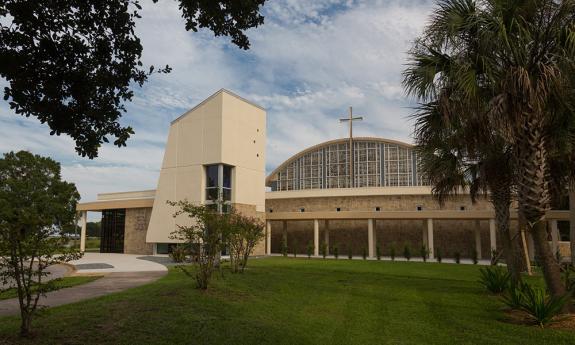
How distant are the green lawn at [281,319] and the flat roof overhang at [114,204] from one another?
25.5 metres

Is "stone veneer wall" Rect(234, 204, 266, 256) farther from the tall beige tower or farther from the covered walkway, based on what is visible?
the covered walkway

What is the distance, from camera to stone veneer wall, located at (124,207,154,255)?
117 feet

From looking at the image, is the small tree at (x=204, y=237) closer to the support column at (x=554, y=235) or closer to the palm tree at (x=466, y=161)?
the palm tree at (x=466, y=161)

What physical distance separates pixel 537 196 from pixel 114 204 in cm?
3592

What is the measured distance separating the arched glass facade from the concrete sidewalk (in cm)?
3555

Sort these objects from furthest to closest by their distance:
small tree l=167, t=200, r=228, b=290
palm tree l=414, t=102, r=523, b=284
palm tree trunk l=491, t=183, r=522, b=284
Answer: palm tree trunk l=491, t=183, r=522, b=284 < small tree l=167, t=200, r=228, b=290 < palm tree l=414, t=102, r=523, b=284

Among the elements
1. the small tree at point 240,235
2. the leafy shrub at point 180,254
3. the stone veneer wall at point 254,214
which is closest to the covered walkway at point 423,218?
the stone veneer wall at point 254,214

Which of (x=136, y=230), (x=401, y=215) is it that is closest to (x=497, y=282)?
(x=401, y=215)

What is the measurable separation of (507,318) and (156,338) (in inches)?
261

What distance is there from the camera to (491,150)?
12.0 metres

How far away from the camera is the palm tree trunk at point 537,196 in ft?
26.9

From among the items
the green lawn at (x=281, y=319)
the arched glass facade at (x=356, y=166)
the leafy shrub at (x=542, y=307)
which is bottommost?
the green lawn at (x=281, y=319)

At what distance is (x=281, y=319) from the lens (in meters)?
8.12

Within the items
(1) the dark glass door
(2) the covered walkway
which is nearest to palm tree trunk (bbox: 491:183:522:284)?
(2) the covered walkway
